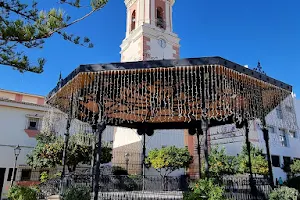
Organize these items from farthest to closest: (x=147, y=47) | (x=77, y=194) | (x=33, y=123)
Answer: (x=33, y=123) → (x=147, y=47) → (x=77, y=194)

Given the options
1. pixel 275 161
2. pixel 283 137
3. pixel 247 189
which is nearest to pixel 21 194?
pixel 247 189

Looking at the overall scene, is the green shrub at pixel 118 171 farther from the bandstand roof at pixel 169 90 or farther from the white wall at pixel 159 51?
the white wall at pixel 159 51

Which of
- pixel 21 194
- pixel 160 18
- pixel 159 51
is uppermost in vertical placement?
pixel 160 18

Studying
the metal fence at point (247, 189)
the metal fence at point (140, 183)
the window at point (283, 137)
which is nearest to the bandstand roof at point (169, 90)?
the metal fence at point (247, 189)

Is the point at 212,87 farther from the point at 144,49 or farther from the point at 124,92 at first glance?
the point at 144,49

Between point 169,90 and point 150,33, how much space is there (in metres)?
12.1

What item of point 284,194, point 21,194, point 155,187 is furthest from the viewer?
point 155,187

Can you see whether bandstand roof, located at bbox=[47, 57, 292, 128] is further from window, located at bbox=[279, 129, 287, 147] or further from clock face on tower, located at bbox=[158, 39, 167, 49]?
window, located at bbox=[279, 129, 287, 147]

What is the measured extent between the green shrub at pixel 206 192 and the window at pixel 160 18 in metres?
16.8

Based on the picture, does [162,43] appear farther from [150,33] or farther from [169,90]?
[169,90]

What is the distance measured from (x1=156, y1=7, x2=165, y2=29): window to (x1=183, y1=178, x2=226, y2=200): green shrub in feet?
55.0

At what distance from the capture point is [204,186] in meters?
6.21

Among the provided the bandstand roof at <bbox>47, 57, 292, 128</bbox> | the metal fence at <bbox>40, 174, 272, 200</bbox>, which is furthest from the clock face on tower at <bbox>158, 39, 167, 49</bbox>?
the metal fence at <bbox>40, 174, 272, 200</bbox>

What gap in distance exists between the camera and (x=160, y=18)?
21.8 metres
